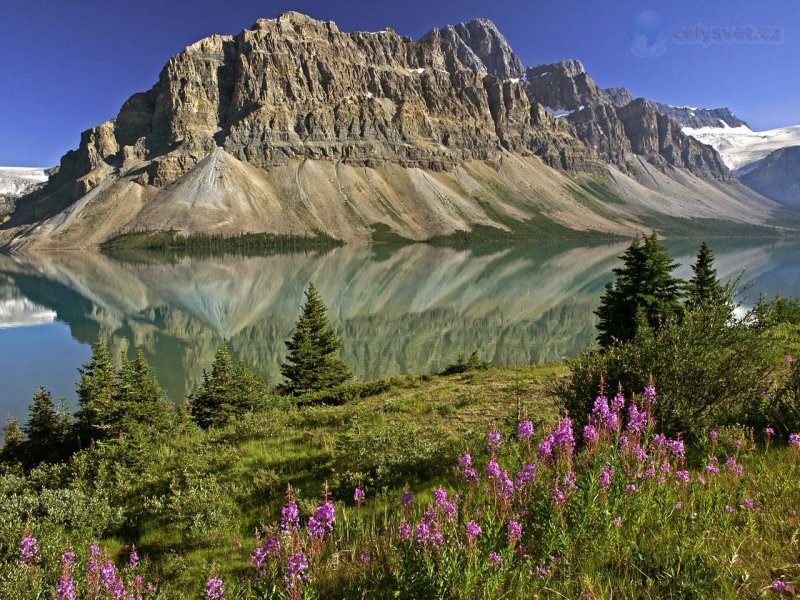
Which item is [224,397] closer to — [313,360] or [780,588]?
[313,360]

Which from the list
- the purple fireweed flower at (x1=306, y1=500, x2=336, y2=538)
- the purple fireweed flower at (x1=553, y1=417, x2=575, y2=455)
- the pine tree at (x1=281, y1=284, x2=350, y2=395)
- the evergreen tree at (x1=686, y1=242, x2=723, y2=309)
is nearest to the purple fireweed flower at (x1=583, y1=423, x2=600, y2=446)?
the purple fireweed flower at (x1=553, y1=417, x2=575, y2=455)

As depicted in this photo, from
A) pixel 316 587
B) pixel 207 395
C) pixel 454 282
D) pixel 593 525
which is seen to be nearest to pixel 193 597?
pixel 316 587

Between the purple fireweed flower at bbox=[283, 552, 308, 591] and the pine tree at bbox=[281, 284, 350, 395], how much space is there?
1051 inches

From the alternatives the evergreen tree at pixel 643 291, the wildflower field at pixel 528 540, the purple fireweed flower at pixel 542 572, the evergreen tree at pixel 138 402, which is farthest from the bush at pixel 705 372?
the evergreen tree at pixel 138 402

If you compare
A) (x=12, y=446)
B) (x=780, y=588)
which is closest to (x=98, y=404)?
(x=12, y=446)

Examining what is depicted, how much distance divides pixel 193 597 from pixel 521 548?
3817mm

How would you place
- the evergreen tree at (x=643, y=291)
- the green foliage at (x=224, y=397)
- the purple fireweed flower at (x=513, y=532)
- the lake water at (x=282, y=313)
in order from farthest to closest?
the lake water at (x=282, y=313)
the green foliage at (x=224, y=397)
the evergreen tree at (x=643, y=291)
the purple fireweed flower at (x=513, y=532)

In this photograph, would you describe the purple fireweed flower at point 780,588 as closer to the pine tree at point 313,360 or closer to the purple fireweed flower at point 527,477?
the purple fireweed flower at point 527,477

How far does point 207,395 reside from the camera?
28797mm

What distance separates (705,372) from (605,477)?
4.63m

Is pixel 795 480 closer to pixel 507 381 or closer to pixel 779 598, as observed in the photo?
pixel 779 598

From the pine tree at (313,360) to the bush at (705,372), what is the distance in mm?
24213

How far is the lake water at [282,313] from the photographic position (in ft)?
174

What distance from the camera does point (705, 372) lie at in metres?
7.26
